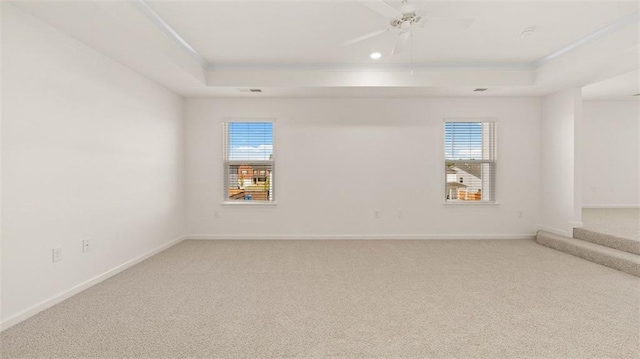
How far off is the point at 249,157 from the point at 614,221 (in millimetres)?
6213

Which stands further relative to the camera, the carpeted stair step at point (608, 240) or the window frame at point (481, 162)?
the window frame at point (481, 162)

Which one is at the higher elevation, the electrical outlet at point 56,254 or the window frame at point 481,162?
the window frame at point 481,162

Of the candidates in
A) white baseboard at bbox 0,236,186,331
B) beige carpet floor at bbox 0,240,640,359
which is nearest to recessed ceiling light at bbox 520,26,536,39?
beige carpet floor at bbox 0,240,640,359

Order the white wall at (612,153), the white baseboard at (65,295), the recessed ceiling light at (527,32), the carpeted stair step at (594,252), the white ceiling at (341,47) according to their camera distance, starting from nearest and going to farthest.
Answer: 1. the white baseboard at (65,295)
2. the white ceiling at (341,47)
3. the recessed ceiling light at (527,32)
4. the carpeted stair step at (594,252)
5. the white wall at (612,153)

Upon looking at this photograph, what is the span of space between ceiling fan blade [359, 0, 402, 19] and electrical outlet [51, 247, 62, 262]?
334 cm

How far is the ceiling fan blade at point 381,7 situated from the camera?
2.30m

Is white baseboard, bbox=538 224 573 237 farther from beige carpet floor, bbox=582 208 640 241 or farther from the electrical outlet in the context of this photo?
the electrical outlet

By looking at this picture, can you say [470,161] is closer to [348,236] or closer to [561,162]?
[561,162]

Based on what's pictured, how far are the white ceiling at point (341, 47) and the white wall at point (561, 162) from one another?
1.06 ft

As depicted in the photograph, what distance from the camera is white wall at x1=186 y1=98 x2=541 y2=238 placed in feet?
16.8

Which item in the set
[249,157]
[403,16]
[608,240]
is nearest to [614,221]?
[608,240]

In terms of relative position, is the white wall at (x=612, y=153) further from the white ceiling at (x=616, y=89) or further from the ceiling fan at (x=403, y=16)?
the ceiling fan at (x=403, y=16)

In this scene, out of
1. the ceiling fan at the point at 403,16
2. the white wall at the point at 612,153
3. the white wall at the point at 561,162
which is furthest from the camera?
the white wall at the point at 612,153

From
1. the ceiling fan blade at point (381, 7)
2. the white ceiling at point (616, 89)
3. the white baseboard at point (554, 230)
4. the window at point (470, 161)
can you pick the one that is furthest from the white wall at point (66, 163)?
the white ceiling at point (616, 89)
